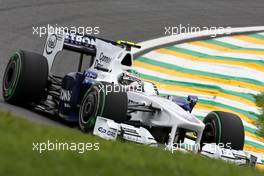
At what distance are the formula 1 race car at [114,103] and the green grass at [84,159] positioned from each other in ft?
9.02

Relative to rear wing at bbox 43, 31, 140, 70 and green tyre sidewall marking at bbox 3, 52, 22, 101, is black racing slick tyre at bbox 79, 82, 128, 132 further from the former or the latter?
rear wing at bbox 43, 31, 140, 70

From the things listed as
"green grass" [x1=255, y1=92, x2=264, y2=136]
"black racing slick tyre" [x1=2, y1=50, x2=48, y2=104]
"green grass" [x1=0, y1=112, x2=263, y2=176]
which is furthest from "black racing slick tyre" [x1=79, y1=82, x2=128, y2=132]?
"green grass" [x1=255, y1=92, x2=264, y2=136]

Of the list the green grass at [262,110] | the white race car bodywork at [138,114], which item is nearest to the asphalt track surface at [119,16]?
the green grass at [262,110]

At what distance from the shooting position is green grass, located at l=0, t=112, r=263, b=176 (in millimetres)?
5184

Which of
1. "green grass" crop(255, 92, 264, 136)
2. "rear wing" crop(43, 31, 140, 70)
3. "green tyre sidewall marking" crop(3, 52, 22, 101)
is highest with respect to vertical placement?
"rear wing" crop(43, 31, 140, 70)

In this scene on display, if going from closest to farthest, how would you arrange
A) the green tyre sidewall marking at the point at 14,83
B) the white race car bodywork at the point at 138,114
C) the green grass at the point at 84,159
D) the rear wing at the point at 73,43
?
the green grass at the point at 84,159, the white race car bodywork at the point at 138,114, the green tyre sidewall marking at the point at 14,83, the rear wing at the point at 73,43

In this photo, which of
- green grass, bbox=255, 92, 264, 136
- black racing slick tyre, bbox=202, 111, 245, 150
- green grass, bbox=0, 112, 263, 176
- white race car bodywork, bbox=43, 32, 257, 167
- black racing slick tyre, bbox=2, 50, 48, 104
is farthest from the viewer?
green grass, bbox=255, 92, 264, 136

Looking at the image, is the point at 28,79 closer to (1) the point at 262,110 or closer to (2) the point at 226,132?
(2) the point at 226,132

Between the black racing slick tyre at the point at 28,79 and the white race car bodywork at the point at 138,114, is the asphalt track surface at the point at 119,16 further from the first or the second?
the black racing slick tyre at the point at 28,79

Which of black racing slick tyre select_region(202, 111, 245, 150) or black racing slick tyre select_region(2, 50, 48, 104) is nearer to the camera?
black racing slick tyre select_region(202, 111, 245, 150)

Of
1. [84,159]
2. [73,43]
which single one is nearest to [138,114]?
[73,43]

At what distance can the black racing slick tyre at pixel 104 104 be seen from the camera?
32.1 feet

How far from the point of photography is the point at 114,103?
32.1ft

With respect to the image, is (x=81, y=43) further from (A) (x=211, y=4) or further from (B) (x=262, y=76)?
(A) (x=211, y=4)
